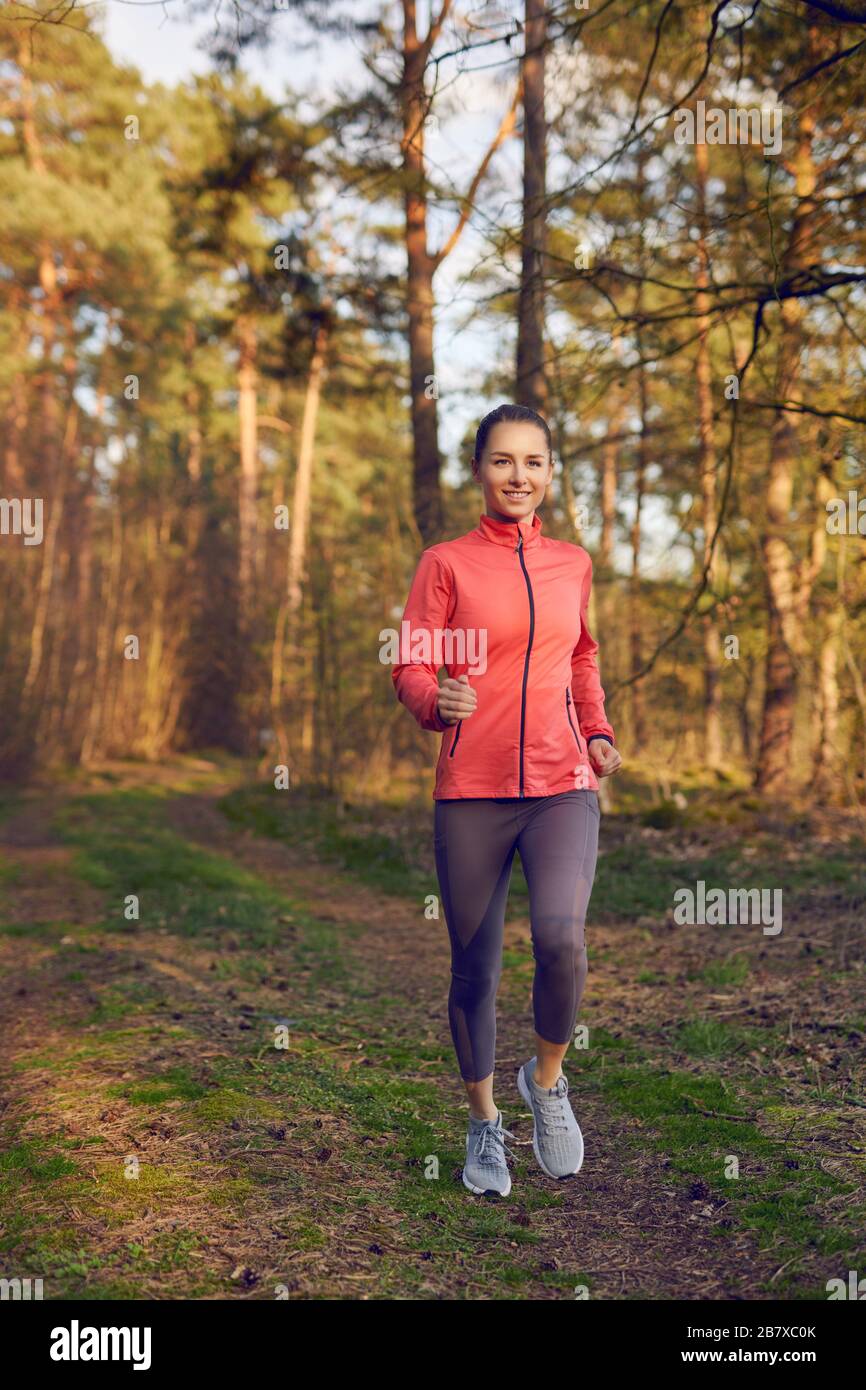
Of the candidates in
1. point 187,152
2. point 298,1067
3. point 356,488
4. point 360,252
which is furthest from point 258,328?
point 298,1067

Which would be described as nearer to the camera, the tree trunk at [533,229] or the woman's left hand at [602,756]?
the woman's left hand at [602,756]

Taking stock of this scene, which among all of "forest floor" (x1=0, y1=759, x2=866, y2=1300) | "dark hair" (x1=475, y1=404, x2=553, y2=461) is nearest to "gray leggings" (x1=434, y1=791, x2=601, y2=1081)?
"forest floor" (x1=0, y1=759, x2=866, y2=1300)

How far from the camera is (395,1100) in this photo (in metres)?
3.74

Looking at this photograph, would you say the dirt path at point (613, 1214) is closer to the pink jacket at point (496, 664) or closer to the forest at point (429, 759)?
the forest at point (429, 759)

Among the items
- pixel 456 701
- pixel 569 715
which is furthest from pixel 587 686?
pixel 456 701

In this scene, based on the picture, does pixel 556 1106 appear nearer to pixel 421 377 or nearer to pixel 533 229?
pixel 533 229

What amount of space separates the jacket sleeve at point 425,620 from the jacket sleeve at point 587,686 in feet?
1.44

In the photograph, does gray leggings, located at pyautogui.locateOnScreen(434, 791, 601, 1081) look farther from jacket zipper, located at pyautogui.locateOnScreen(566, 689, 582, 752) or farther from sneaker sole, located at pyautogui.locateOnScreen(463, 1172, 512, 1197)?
sneaker sole, located at pyautogui.locateOnScreen(463, 1172, 512, 1197)

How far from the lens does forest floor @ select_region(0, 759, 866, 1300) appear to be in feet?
8.49

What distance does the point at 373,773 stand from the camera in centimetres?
1071

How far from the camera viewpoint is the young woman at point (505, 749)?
2.83 meters

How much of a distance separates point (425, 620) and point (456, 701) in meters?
0.29

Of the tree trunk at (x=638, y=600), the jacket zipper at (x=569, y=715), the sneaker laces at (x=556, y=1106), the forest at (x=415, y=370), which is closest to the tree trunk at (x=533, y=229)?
the forest at (x=415, y=370)

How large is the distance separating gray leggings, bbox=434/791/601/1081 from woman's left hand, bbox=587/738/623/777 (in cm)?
8
